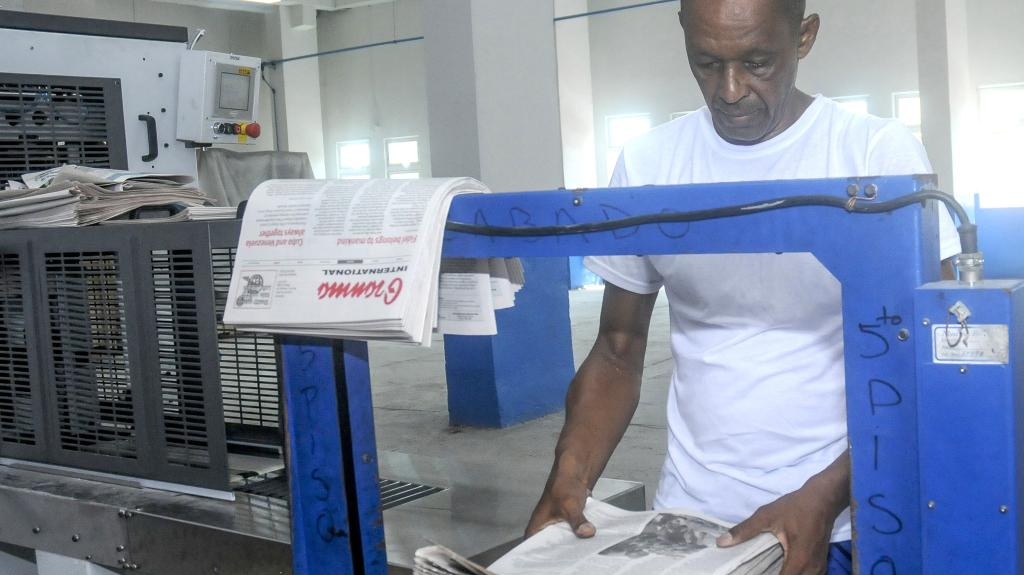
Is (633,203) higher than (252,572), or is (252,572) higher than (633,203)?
(633,203)

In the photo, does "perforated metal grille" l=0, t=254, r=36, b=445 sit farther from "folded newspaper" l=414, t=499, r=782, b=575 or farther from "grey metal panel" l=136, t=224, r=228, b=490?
"folded newspaper" l=414, t=499, r=782, b=575

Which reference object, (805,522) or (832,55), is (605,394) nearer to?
(805,522)

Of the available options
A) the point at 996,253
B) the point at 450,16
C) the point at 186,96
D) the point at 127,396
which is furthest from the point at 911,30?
the point at 127,396

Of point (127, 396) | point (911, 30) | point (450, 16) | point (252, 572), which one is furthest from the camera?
point (911, 30)

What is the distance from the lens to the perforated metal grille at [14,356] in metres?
1.81

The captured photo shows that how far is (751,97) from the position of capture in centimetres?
121

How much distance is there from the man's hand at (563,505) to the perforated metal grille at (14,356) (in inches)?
43.0

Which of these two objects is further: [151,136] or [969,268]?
[151,136]

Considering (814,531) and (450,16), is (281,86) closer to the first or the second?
(450,16)

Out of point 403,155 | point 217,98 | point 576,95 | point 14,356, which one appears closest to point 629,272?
point 14,356

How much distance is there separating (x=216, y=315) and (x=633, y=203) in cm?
84

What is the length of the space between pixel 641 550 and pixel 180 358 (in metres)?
0.86

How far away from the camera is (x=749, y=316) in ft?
4.04

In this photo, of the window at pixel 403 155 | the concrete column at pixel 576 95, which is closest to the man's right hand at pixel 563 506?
the concrete column at pixel 576 95
